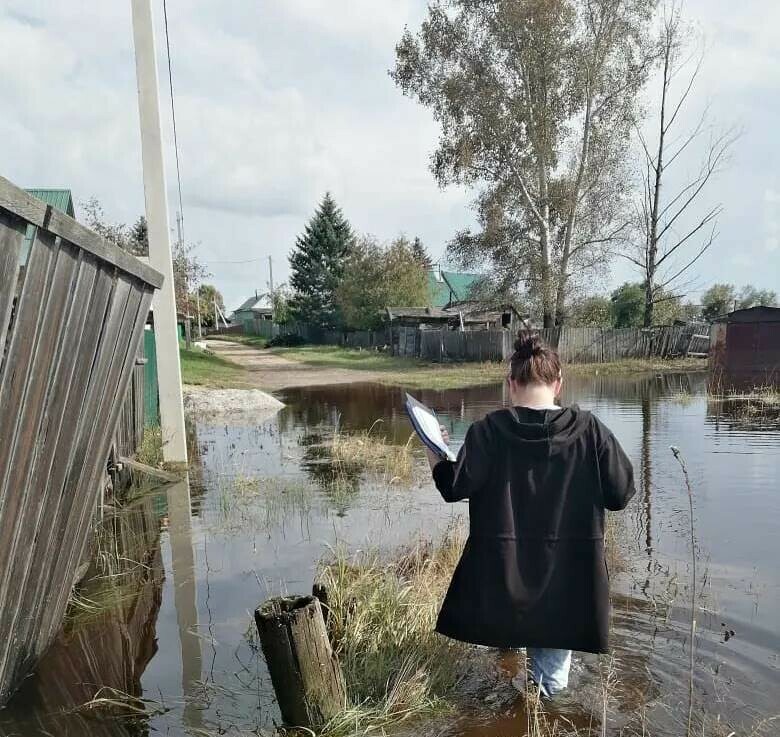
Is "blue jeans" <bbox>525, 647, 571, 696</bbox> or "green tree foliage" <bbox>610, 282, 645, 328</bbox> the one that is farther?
"green tree foliage" <bbox>610, 282, 645, 328</bbox>

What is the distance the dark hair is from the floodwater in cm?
126

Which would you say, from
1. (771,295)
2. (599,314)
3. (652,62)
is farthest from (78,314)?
(771,295)

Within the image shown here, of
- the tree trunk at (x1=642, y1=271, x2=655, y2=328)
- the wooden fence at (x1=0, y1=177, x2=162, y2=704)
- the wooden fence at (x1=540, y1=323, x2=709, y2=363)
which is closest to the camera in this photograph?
the wooden fence at (x1=0, y1=177, x2=162, y2=704)

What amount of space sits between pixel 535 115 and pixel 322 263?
30613 mm

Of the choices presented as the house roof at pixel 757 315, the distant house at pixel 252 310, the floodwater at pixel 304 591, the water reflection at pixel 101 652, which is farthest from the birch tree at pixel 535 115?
the distant house at pixel 252 310

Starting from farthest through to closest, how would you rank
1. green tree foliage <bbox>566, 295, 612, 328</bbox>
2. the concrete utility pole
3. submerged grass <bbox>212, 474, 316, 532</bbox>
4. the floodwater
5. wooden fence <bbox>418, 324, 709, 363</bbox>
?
wooden fence <bbox>418, 324, 709, 363</bbox>, green tree foliage <bbox>566, 295, 612, 328</bbox>, the concrete utility pole, submerged grass <bbox>212, 474, 316, 532</bbox>, the floodwater

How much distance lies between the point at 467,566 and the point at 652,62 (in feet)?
100

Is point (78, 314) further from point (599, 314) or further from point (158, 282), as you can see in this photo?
point (599, 314)

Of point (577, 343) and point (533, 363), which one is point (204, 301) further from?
point (533, 363)

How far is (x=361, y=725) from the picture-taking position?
10.1ft

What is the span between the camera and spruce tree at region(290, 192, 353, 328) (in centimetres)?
5584

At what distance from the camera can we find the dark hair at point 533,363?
302 cm

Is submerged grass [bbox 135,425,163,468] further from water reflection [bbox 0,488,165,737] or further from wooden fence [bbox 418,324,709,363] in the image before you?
wooden fence [bbox 418,324,709,363]

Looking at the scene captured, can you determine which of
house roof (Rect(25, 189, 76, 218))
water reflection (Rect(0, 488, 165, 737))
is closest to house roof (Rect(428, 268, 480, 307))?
house roof (Rect(25, 189, 76, 218))
